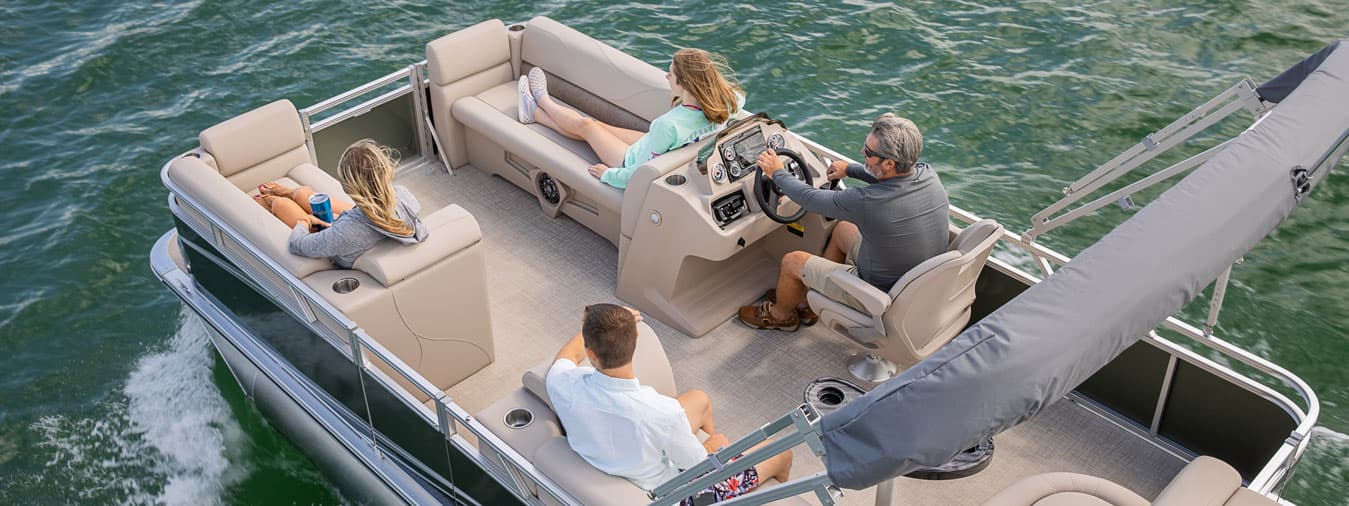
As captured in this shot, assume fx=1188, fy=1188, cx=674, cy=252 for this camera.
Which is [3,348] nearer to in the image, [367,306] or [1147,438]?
[367,306]

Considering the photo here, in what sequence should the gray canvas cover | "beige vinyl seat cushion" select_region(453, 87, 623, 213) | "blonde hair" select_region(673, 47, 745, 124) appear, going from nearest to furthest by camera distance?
the gray canvas cover → "blonde hair" select_region(673, 47, 745, 124) → "beige vinyl seat cushion" select_region(453, 87, 623, 213)

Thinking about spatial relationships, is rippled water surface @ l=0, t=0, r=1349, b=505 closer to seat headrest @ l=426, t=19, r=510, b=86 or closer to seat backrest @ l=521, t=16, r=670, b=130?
seat headrest @ l=426, t=19, r=510, b=86

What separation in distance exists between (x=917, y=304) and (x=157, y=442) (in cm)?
426

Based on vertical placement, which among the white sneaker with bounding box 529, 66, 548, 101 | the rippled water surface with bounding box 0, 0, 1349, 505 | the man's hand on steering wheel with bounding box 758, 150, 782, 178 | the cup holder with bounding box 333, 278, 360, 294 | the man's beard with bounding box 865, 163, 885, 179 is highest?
the man's beard with bounding box 865, 163, 885, 179

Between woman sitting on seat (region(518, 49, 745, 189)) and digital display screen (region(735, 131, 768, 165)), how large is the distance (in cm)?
22

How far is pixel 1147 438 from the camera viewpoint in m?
5.20

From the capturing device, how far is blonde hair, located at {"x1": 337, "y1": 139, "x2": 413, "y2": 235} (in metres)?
4.71

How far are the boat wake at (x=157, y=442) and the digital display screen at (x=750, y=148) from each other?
3.00 metres

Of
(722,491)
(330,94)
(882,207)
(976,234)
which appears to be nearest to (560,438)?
(722,491)

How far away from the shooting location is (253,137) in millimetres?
5863

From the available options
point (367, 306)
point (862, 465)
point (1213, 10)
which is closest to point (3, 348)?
point (367, 306)

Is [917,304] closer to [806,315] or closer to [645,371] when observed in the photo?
[806,315]

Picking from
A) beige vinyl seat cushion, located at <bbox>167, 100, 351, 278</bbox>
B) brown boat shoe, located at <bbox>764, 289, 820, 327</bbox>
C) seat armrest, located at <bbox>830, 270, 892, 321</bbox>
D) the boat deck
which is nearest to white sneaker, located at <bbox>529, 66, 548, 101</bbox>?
the boat deck

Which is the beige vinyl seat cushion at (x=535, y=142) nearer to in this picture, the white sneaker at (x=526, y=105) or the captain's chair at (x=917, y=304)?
the white sneaker at (x=526, y=105)
